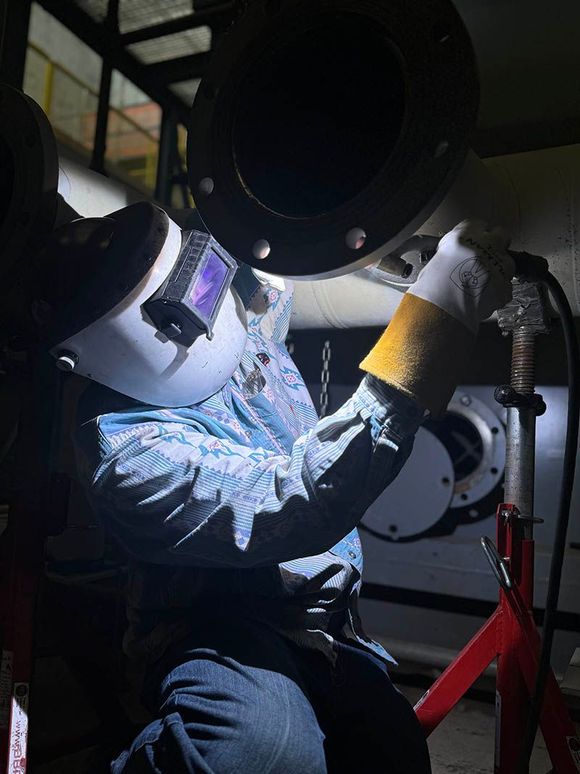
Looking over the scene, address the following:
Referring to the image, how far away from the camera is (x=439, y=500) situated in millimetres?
1727

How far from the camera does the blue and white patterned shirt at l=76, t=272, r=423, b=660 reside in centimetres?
66

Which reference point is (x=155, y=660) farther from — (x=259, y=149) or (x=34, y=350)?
(x=259, y=149)

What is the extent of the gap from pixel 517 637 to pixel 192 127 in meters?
0.99

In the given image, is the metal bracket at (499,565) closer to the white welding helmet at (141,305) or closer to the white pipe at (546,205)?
the white pipe at (546,205)

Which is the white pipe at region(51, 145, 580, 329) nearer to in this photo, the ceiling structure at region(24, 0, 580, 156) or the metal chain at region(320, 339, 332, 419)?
the ceiling structure at region(24, 0, 580, 156)

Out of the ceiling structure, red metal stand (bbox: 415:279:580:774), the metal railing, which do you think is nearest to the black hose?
red metal stand (bbox: 415:279:580:774)

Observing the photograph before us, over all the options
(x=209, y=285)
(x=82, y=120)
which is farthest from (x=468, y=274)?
(x=82, y=120)

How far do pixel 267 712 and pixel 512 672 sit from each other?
0.54 m

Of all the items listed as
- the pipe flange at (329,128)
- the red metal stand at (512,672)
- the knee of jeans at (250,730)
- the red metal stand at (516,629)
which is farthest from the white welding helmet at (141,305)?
the red metal stand at (512,672)

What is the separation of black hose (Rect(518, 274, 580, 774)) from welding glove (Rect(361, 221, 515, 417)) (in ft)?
0.33

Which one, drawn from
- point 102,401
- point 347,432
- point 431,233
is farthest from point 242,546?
point 431,233

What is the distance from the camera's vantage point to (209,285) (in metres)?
0.79

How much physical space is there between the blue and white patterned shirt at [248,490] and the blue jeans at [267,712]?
0.13 ft

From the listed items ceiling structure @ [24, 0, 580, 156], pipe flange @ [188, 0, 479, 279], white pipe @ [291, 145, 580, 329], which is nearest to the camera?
pipe flange @ [188, 0, 479, 279]
